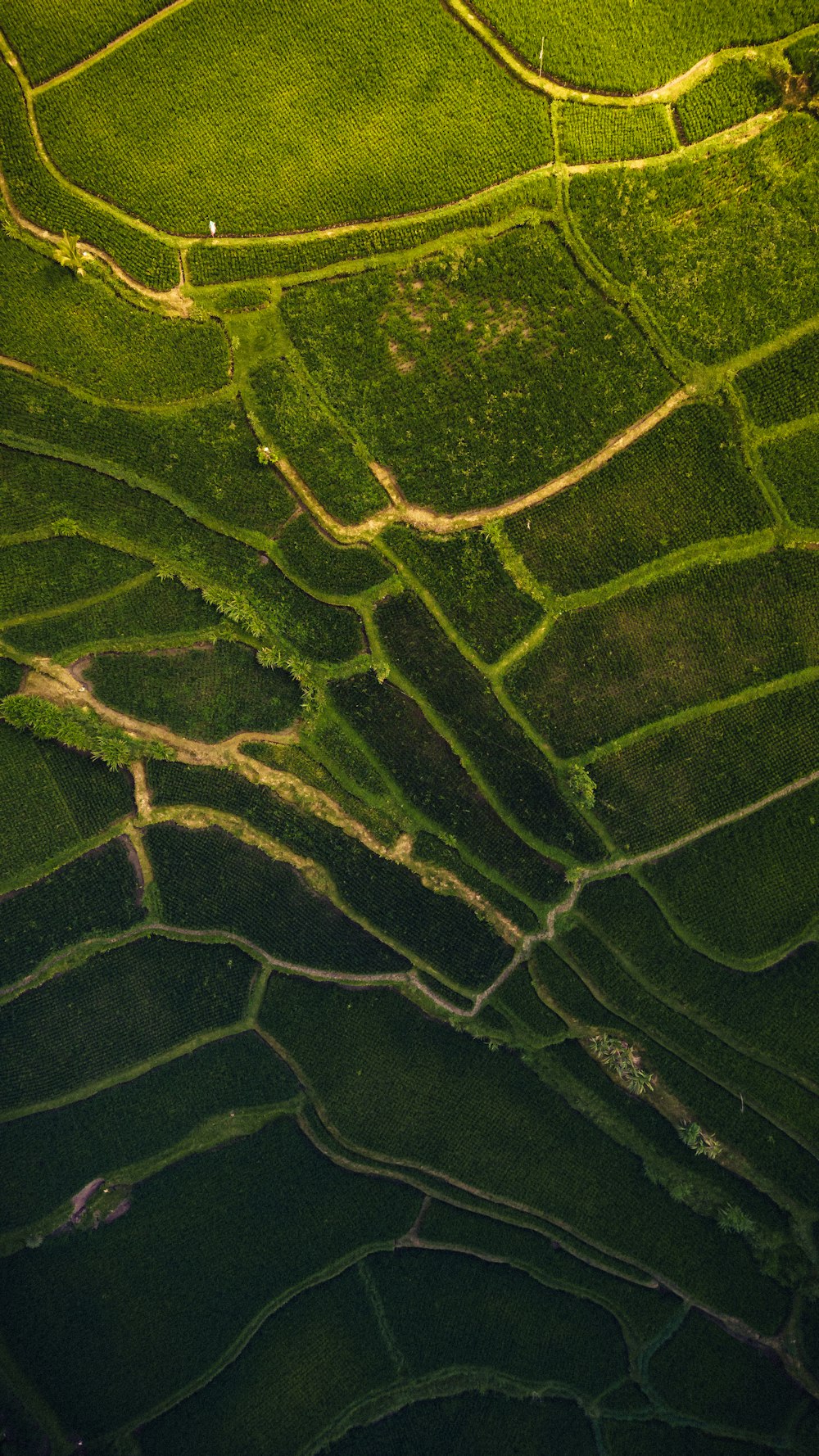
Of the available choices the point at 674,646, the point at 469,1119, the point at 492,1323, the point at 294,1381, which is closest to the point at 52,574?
the point at 674,646

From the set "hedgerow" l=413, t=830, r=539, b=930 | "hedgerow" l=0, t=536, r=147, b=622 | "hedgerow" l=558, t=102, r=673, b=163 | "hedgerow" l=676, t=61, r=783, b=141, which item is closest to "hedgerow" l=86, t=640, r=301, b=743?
"hedgerow" l=0, t=536, r=147, b=622

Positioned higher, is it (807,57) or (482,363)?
(807,57)

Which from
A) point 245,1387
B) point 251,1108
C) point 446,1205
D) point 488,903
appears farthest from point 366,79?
point 245,1387

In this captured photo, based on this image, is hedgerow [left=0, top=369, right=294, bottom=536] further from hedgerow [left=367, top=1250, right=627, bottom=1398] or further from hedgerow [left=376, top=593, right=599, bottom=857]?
hedgerow [left=367, top=1250, right=627, bottom=1398]

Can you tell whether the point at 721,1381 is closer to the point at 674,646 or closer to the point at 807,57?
the point at 674,646

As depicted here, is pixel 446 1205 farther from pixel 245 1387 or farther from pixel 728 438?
pixel 728 438

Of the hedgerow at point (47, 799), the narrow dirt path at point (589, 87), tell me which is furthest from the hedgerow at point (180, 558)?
the narrow dirt path at point (589, 87)
